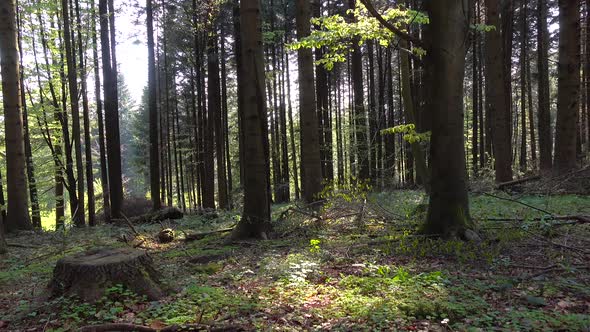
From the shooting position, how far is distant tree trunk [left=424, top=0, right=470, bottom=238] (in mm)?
6152

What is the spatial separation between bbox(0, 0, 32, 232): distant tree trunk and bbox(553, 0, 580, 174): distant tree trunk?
1444 cm

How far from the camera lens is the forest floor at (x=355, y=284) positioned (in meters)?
3.64

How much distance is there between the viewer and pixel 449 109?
6.20 m

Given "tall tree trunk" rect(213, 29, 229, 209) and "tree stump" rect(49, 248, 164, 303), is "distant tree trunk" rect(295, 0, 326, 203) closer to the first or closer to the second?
"tall tree trunk" rect(213, 29, 229, 209)

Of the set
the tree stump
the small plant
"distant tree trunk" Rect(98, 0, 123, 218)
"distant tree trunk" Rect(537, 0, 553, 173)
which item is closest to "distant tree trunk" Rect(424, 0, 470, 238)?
the small plant

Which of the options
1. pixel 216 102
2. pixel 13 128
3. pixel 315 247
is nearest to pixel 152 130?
pixel 216 102

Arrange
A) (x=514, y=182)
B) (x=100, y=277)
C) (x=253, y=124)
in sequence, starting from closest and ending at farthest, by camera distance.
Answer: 1. (x=100, y=277)
2. (x=253, y=124)
3. (x=514, y=182)

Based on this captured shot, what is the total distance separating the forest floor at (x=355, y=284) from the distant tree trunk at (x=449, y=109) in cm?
56

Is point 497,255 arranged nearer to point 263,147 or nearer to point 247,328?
point 247,328

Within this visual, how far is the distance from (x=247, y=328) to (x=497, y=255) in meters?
3.71

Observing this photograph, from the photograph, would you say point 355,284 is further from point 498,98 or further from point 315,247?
point 498,98

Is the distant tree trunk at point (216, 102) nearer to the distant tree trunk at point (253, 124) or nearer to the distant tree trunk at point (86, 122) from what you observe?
the distant tree trunk at point (86, 122)

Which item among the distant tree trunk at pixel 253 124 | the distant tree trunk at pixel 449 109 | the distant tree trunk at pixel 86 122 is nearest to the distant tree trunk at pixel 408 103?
A: the distant tree trunk at pixel 449 109

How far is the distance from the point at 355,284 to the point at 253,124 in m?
3.86
